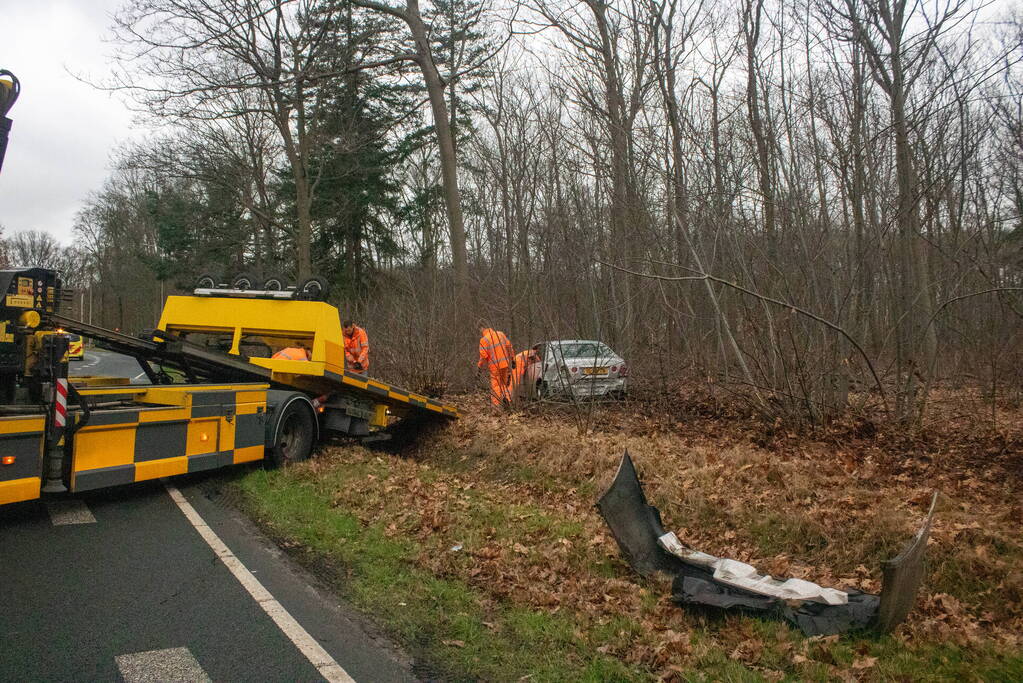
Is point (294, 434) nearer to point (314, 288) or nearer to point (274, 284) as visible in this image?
point (314, 288)

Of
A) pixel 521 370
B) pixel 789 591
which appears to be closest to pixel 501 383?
pixel 521 370

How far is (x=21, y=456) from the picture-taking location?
21.7 ft

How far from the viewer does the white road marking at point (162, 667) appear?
13.7 ft

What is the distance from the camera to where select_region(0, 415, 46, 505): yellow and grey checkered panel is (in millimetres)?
6477

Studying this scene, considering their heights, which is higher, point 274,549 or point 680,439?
point 680,439

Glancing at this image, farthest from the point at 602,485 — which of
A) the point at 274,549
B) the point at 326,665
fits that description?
the point at 326,665

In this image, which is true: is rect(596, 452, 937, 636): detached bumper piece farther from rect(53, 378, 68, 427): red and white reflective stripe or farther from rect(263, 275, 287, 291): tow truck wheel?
rect(263, 275, 287, 291): tow truck wheel

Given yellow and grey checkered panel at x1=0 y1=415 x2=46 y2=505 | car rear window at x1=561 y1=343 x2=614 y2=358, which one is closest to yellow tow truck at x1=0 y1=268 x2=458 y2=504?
yellow and grey checkered panel at x1=0 y1=415 x2=46 y2=505

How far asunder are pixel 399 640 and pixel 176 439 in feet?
15.2

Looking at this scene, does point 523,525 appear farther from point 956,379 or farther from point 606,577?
point 956,379

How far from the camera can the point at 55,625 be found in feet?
15.9

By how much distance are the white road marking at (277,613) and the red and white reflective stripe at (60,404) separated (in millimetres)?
1458

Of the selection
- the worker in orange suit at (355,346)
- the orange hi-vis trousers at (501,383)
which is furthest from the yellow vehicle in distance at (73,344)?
the orange hi-vis trousers at (501,383)

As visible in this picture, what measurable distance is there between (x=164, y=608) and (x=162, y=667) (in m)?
1.00
